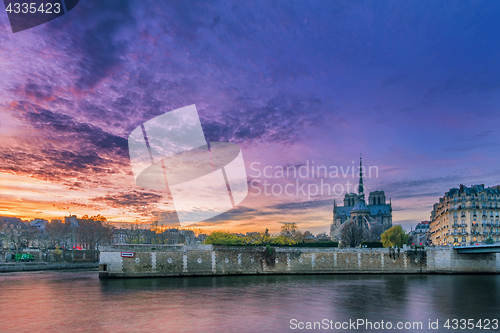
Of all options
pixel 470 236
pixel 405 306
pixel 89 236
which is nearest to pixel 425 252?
pixel 470 236

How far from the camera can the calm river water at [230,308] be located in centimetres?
2242

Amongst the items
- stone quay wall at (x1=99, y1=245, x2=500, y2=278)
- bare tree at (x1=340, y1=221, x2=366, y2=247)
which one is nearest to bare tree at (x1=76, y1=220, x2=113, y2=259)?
stone quay wall at (x1=99, y1=245, x2=500, y2=278)

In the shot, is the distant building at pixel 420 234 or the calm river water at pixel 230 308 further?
→ the distant building at pixel 420 234

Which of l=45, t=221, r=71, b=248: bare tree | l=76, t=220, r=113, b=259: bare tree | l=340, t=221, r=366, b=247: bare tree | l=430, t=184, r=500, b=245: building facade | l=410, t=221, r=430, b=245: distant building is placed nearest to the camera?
l=430, t=184, r=500, b=245: building facade

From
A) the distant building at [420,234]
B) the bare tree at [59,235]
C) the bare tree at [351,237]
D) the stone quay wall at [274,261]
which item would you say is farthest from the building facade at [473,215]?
the bare tree at [59,235]

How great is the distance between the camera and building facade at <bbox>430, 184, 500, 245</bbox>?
90.3m

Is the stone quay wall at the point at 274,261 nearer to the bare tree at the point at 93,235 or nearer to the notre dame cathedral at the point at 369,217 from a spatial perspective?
the notre dame cathedral at the point at 369,217

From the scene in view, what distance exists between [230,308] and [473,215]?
9098 cm

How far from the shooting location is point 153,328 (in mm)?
21594

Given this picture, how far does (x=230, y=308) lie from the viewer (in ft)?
92.7

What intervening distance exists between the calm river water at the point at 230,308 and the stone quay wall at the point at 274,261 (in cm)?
1305

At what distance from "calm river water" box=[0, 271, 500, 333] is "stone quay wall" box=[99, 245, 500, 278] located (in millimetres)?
13050

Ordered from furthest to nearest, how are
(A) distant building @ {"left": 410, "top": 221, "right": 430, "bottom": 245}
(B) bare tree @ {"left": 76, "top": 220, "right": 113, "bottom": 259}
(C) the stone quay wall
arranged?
1. (A) distant building @ {"left": 410, "top": 221, "right": 430, "bottom": 245}
2. (B) bare tree @ {"left": 76, "top": 220, "right": 113, "bottom": 259}
3. (C) the stone quay wall

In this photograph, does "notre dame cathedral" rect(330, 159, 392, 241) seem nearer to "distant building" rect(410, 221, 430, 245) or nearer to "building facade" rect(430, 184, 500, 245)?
"distant building" rect(410, 221, 430, 245)
